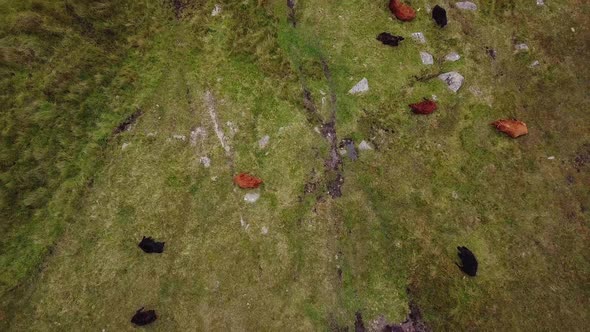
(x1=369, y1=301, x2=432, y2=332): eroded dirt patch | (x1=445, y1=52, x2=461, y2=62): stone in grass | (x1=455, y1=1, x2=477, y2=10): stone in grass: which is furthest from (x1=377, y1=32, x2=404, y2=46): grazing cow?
(x1=369, y1=301, x2=432, y2=332): eroded dirt patch

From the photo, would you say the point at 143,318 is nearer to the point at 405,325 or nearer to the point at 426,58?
the point at 405,325

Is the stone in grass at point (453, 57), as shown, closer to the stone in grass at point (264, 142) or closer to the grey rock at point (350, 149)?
the grey rock at point (350, 149)

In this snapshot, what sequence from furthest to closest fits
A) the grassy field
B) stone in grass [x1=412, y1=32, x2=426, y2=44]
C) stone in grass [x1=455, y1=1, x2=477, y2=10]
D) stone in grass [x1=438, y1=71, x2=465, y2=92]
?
stone in grass [x1=455, y1=1, x2=477, y2=10]
stone in grass [x1=412, y1=32, x2=426, y2=44]
stone in grass [x1=438, y1=71, x2=465, y2=92]
the grassy field

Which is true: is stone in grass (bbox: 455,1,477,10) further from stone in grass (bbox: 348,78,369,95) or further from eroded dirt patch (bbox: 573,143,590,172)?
eroded dirt patch (bbox: 573,143,590,172)

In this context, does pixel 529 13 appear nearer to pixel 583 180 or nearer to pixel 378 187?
pixel 583 180

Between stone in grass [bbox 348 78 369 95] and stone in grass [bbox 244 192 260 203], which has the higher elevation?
stone in grass [bbox 348 78 369 95]

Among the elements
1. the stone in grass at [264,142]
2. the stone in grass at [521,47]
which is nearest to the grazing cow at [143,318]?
the stone in grass at [264,142]
